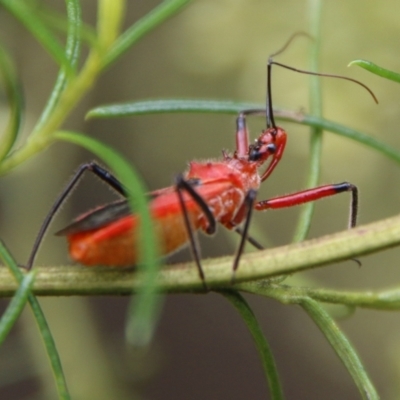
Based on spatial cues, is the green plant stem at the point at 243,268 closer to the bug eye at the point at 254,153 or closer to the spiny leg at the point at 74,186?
the spiny leg at the point at 74,186

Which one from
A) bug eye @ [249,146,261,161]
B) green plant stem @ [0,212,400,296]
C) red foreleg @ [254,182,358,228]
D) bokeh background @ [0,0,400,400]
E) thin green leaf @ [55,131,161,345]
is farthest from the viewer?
bokeh background @ [0,0,400,400]

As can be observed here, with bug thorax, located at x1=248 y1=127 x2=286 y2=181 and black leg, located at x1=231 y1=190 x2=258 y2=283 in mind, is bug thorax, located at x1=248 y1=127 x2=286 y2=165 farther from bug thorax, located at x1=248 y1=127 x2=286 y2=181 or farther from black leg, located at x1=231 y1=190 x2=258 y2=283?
black leg, located at x1=231 y1=190 x2=258 y2=283

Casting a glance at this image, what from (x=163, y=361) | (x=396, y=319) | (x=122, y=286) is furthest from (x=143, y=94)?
(x=122, y=286)

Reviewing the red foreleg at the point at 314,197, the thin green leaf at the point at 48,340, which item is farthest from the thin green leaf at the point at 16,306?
the red foreleg at the point at 314,197

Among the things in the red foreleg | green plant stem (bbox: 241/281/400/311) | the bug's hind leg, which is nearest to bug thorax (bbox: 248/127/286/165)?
the red foreleg

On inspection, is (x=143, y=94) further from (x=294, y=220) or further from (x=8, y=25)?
(x=294, y=220)

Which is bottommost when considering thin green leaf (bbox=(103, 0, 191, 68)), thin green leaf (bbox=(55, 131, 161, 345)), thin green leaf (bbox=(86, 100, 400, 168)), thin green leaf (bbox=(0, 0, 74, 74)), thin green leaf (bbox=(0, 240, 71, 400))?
thin green leaf (bbox=(0, 240, 71, 400))

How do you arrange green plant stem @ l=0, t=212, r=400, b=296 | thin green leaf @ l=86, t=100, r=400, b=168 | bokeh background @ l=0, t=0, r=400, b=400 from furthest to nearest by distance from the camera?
bokeh background @ l=0, t=0, r=400, b=400 → thin green leaf @ l=86, t=100, r=400, b=168 → green plant stem @ l=0, t=212, r=400, b=296

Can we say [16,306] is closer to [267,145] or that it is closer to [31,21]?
[31,21]

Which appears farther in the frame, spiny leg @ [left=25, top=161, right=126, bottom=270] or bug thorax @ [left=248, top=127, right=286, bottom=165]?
bug thorax @ [left=248, top=127, right=286, bottom=165]
